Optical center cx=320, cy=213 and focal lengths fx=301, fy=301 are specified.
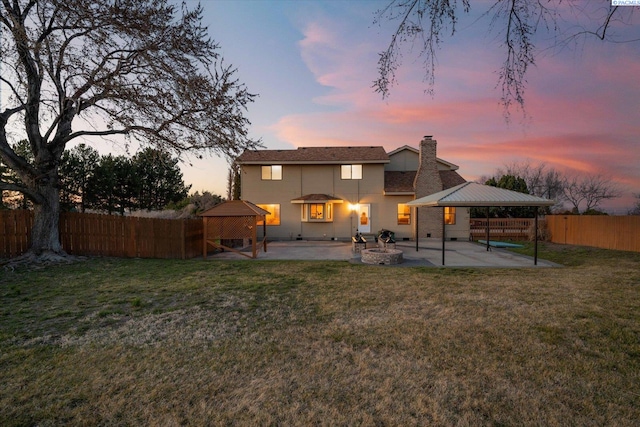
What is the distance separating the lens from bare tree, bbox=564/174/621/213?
127ft

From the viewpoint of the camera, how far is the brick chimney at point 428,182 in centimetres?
2016

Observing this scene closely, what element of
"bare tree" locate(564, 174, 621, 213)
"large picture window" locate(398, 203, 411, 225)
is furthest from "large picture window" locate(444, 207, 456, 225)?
"bare tree" locate(564, 174, 621, 213)

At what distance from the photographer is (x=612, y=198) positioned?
3859 cm

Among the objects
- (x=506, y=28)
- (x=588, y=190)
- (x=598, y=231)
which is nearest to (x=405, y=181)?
(x=598, y=231)

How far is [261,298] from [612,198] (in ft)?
165

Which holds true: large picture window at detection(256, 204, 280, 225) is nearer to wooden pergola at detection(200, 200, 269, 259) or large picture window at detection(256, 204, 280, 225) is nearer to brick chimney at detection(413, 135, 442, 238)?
wooden pergola at detection(200, 200, 269, 259)

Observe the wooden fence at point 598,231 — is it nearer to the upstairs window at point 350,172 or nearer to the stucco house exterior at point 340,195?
the stucco house exterior at point 340,195

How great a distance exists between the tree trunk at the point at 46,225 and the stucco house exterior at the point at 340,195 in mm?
10687

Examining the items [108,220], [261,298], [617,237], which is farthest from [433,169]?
[108,220]

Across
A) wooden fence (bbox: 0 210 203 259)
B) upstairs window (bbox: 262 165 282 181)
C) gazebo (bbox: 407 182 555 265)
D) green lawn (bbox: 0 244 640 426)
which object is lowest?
green lawn (bbox: 0 244 640 426)

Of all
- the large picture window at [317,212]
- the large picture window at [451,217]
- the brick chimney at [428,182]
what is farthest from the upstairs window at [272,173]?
the large picture window at [451,217]

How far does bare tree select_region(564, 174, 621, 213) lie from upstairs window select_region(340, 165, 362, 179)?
3491cm

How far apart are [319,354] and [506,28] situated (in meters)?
4.45

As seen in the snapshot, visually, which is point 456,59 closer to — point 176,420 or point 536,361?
point 536,361
